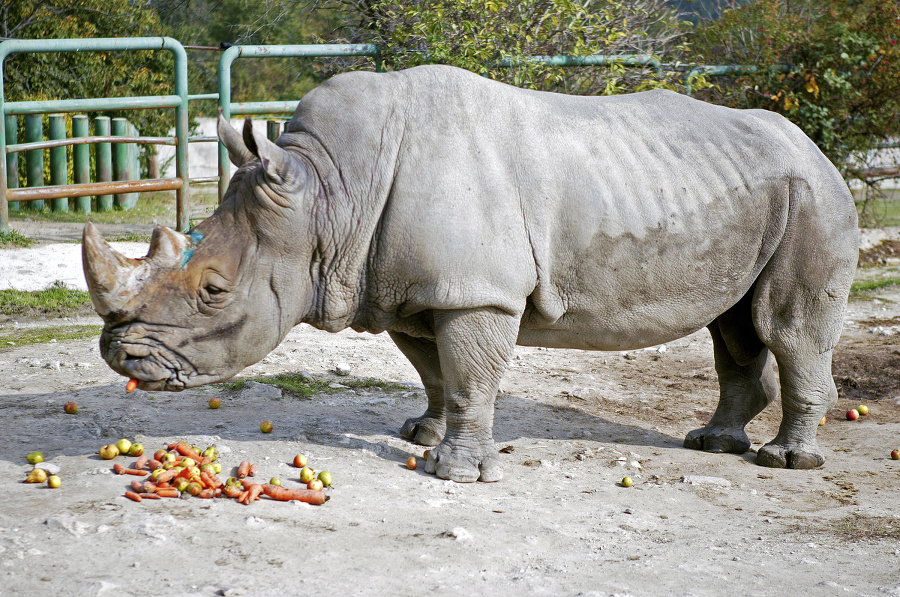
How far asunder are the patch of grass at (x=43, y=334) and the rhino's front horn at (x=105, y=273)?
3.23 metres

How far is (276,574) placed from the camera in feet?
12.0

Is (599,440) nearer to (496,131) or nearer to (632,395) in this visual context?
(632,395)

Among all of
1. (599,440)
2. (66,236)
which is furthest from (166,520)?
(66,236)

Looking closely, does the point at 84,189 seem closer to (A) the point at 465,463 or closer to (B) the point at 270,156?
(B) the point at 270,156

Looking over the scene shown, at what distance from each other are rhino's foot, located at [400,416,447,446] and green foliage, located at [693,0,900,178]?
25.0 feet

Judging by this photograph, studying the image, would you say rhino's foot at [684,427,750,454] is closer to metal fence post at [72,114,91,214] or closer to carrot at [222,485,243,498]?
carrot at [222,485,243,498]

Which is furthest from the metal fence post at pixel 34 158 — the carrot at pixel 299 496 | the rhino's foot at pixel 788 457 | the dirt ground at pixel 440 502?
the rhino's foot at pixel 788 457

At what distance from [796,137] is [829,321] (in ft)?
3.22

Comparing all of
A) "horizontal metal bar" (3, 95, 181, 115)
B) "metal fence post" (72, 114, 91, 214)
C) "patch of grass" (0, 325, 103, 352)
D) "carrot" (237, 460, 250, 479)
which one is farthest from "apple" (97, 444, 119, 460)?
"metal fence post" (72, 114, 91, 214)

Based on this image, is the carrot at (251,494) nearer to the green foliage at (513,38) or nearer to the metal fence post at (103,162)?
the green foliage at (513,38)

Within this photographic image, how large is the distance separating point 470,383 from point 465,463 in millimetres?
393

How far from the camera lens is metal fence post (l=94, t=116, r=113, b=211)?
543 inches

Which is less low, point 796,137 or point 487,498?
point 796,137

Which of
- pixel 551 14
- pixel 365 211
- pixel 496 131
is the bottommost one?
pixel 365 211
